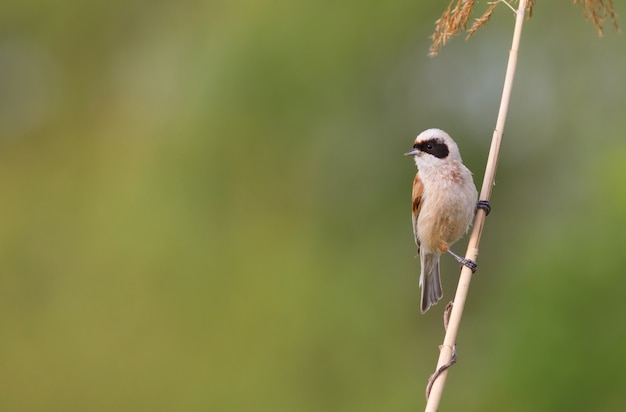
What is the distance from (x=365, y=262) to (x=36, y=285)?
336 cm

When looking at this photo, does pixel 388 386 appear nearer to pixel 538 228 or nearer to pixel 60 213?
pixel 538 228

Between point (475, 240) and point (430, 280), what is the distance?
1.45 meters

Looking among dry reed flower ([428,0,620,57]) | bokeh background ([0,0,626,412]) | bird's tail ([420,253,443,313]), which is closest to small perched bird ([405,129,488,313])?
bird's tail ([420,253,443,313])

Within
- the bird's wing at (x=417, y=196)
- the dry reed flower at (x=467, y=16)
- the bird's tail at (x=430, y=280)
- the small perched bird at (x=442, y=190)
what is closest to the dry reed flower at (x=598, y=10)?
the dry reed flower at (x=467, y=16)

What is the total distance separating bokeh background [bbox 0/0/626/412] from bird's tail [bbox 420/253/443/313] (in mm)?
3637

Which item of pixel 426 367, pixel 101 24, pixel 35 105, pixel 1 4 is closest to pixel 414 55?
pixel 426 367

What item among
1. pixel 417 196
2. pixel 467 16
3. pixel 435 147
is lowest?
pixel 417 196

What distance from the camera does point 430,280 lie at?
4.55 metres

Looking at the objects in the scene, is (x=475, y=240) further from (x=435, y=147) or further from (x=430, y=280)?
(x=430, y=280)

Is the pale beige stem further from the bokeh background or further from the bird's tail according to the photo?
the bokeh background

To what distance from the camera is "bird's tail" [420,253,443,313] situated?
4.48 meters

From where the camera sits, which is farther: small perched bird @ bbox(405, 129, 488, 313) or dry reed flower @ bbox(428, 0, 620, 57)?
small perched bird @ bbox(405, 129, 488, 313)

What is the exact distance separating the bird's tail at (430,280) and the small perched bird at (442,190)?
30cm

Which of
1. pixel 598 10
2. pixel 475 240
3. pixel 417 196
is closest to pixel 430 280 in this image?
pixel 417 196
